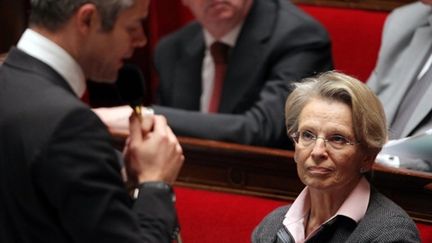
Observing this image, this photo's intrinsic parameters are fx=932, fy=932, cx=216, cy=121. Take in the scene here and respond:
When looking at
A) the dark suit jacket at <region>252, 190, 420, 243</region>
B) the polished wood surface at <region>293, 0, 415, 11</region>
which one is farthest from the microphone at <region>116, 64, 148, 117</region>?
the polished wood surface at <region>293, 0, 415, 11</region>

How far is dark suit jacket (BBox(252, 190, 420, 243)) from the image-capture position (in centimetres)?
160

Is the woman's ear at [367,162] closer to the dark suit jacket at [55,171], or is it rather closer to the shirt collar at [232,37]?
the dark suit jacket at [55,171]

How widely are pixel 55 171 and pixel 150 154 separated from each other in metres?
0.24

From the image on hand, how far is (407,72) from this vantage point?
2.51 meters

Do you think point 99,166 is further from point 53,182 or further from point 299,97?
point 299,97

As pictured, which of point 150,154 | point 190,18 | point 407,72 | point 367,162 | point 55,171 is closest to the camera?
point 55,171

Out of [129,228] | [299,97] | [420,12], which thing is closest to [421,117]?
[420,12]

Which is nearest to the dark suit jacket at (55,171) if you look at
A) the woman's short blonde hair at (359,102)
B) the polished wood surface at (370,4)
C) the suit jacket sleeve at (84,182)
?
the suit jacket sleeve at (84,182)

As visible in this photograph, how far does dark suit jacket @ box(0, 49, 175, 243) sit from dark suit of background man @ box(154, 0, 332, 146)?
1.12 metres

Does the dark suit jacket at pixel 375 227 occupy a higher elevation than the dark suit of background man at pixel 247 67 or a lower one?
higher

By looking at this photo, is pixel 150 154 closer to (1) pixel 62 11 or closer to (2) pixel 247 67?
(1) pixel 62 11

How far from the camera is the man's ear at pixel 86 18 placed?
4.73 feet

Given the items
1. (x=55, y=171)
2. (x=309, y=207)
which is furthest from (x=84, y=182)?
(x=309, y=207)

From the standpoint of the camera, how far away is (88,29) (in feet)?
4.80
